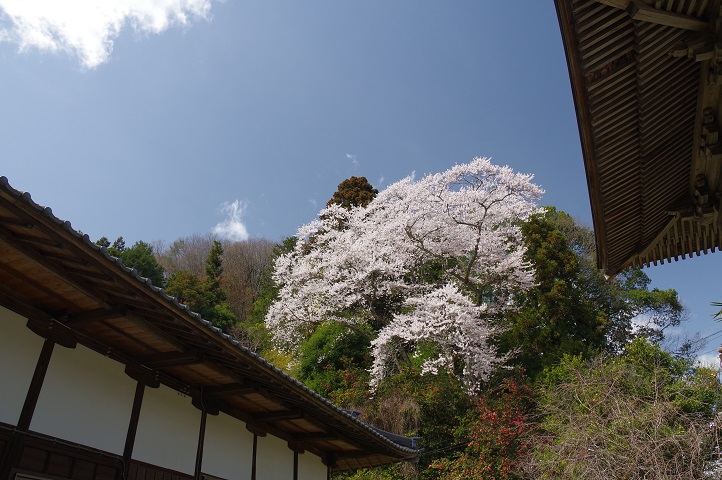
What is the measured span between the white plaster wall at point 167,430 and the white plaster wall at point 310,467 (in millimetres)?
2602

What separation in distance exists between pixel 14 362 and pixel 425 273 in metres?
16.0

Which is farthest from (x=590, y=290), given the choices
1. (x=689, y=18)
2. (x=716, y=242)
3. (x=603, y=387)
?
(x=689, y=18)

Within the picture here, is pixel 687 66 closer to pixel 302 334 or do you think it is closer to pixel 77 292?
pixel 77 292

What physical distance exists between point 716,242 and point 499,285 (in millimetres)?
13339

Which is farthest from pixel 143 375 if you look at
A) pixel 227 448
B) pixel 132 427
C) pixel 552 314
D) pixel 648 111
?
pixel 552 314

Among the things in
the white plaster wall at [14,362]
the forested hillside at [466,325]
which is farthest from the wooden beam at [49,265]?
the forested hillside at [466,325]

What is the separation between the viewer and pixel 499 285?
58.5ft

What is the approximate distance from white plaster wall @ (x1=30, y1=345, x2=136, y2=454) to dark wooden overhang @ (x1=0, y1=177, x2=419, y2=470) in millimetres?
133

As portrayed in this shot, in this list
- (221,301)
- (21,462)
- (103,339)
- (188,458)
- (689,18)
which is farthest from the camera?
(221,301)

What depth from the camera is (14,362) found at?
4.30m

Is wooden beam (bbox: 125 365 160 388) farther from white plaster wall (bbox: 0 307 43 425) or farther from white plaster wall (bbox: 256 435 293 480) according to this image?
white plaster wall (bbox: 256 435 293 480)

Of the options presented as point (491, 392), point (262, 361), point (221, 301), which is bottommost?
point (262, 361)

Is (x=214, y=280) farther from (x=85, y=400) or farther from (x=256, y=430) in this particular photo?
(x=85, y=400)

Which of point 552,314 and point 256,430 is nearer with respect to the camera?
point 256,430
